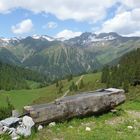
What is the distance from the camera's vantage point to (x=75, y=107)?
24.5m

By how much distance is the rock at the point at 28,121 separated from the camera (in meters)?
20.7

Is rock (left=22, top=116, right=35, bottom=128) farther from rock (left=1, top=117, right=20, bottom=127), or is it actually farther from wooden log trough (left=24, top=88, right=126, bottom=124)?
wooden log trough (left=24, top=88, right=126, bottom=124)

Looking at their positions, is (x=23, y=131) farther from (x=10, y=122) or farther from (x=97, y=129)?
(x=97, y=129)

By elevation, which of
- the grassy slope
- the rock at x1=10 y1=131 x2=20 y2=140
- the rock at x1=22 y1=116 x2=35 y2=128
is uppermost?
the rock at x1=22 y1=116 x2=35 y2=128

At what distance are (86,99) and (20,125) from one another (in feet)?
20.4

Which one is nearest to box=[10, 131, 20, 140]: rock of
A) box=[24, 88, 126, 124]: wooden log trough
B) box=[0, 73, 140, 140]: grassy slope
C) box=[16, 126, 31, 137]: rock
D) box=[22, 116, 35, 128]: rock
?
box=[16, 126, 31, 137]: rock

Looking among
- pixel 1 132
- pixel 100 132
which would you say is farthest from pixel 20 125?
pixel 100 132

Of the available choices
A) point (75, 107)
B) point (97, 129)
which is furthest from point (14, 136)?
point (75, 107)

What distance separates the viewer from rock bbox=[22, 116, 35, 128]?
68.0 ft

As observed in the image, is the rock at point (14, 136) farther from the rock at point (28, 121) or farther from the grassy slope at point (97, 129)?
the rock at point (28, 121)

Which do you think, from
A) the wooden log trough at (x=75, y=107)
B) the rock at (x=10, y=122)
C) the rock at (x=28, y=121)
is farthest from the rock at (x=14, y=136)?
the wooden log trough at (x=75, y=107)

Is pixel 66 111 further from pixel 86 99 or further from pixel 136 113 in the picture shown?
pixel 136 113

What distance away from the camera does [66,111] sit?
2389 centimetres

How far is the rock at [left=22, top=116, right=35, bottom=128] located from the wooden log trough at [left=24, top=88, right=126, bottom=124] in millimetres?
692
